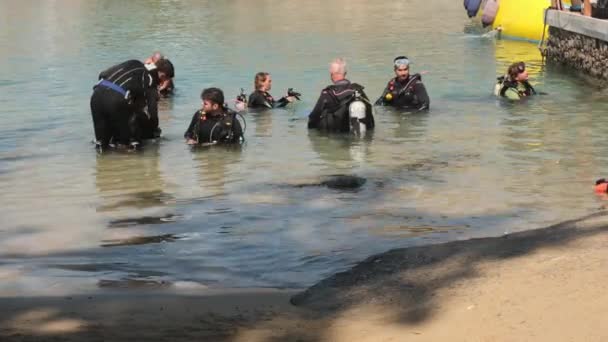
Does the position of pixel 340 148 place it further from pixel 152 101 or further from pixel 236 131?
pixel 152 101

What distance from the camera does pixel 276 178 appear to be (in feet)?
38.7

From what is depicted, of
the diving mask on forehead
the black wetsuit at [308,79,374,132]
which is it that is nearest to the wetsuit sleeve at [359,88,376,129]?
the black wetsuit at [308,79,374,132]

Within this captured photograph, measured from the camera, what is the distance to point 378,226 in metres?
9.12

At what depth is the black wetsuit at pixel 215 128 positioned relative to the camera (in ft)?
44.2

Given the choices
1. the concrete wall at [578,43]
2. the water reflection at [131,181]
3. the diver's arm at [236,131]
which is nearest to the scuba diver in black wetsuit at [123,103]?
the water reflection at [131,181]

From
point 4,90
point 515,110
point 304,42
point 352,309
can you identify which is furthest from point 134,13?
point 352,309

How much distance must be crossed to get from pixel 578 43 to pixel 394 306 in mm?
16928

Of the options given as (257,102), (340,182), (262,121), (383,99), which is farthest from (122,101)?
(383,99)

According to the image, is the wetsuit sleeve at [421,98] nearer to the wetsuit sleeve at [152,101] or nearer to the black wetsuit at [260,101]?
the black wetsuit at [260,101]

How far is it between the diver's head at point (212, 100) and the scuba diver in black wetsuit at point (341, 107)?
1485 millimetres

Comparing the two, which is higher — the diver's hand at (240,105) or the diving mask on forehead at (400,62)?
the diving mask on forehead at (400,62)

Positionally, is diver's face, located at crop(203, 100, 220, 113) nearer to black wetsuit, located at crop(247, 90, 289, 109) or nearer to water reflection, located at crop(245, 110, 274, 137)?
water reflection, located at crop(245, 110, 274, 137)

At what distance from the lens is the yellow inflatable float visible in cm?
2856

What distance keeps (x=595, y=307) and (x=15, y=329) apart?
2.87 m
